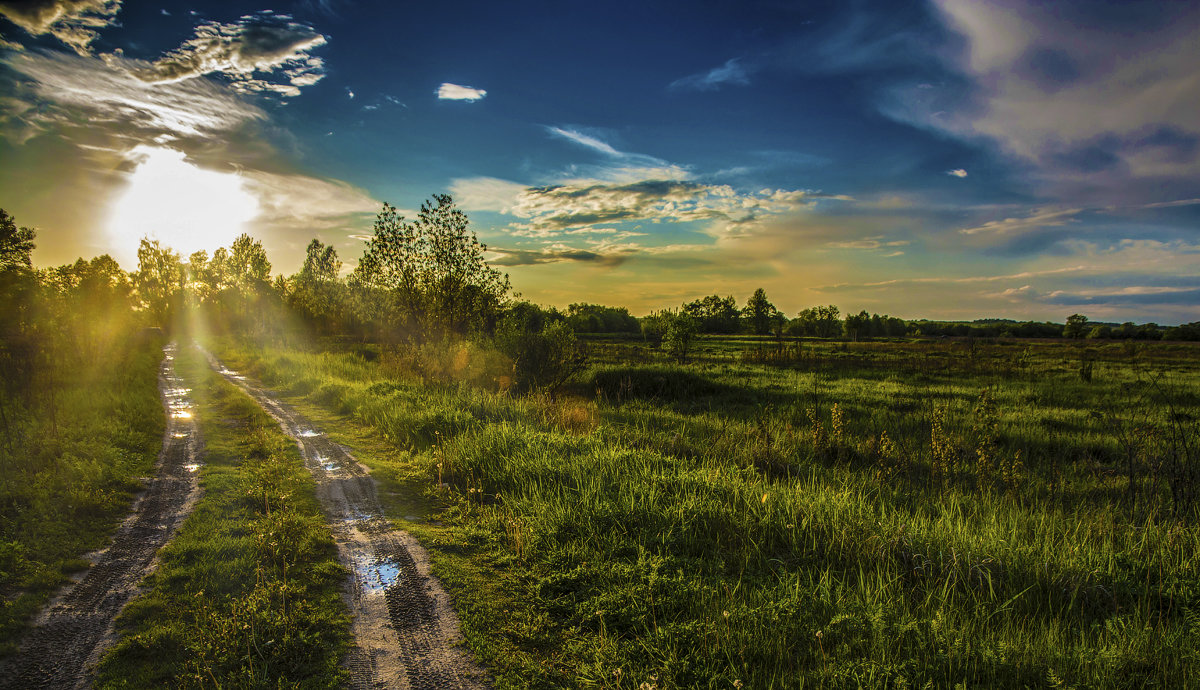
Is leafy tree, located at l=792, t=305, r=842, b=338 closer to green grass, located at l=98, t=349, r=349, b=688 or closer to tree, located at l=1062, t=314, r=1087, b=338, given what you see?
tree, located at l=1062, t=314, r=1087, b=338

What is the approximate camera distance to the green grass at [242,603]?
137 inches

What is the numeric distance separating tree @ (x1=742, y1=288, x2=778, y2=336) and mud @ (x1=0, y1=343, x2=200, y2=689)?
11508cm

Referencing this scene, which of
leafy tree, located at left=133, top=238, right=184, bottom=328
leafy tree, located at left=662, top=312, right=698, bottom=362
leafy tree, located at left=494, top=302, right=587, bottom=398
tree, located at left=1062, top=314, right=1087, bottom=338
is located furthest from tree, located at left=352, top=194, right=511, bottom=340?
tree, located at left=1062, top=314, right=1087, bottom=338

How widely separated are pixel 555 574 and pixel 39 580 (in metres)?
4.90

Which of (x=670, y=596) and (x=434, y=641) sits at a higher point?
(x=670, y=596)

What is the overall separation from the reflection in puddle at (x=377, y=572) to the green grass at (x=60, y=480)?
2.42 meters

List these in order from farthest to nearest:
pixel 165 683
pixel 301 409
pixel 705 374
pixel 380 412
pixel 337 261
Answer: pixel 337 261, pixel 705 374, pixel 301 409, pixel 380 412, pixel 165 683

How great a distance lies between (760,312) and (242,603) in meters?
119

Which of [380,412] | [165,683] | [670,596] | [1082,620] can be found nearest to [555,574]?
[670,596]

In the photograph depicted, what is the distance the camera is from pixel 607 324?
431ft

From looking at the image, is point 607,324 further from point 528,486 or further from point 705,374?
point 528,486

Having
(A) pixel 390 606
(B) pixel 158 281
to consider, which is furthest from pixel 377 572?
(B) pixel 158 281

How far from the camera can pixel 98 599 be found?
4391mm

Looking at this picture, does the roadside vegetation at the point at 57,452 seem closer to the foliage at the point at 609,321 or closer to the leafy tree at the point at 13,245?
the leafy tree at the point at 13,245
